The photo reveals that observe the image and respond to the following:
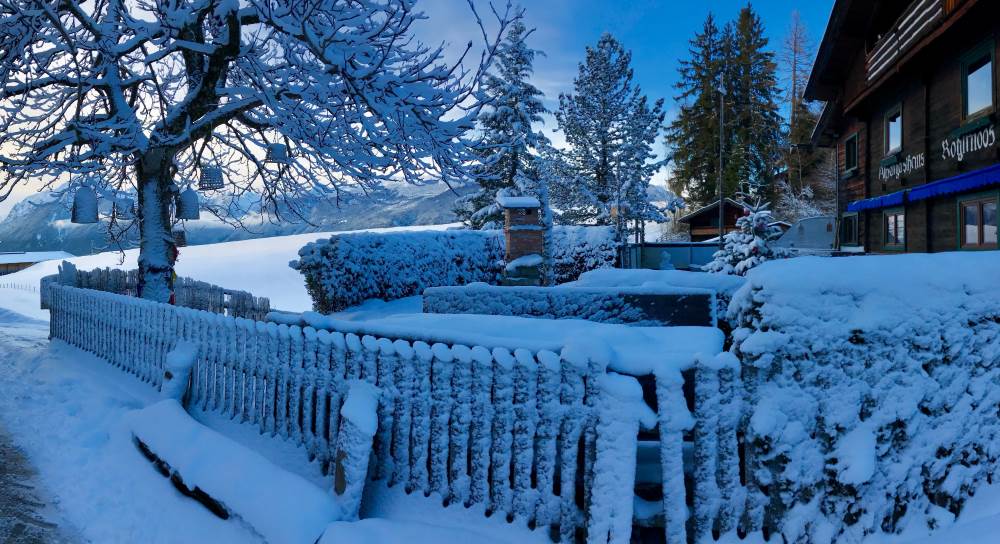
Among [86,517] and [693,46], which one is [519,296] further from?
[693,46]

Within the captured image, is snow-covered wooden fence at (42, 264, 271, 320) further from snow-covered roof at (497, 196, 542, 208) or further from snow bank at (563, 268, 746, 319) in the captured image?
snow bank at (563, 268, 746, 319)

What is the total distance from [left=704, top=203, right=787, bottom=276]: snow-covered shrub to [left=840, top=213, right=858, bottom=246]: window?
15.8 feet

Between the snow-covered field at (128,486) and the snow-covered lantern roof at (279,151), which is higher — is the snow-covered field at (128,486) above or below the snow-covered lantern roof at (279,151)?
below

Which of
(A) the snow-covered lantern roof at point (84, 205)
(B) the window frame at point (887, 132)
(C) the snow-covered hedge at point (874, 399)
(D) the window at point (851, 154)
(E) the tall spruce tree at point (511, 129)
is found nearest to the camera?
(C) the snow-covered hedge at point (874, 399)

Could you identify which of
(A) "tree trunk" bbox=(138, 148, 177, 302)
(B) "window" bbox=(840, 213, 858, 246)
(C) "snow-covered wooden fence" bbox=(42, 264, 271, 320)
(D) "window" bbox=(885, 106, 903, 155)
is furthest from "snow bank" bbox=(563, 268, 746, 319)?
(B) "window" bbox=(840, 213, 858, 246)

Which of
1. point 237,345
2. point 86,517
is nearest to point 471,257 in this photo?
point 237,345

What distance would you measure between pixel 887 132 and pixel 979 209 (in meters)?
5.46

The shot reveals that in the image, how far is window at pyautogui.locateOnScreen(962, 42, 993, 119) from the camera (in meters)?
10.6

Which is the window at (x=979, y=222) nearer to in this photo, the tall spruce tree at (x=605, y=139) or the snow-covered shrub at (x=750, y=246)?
the snow-covered shrub at (x=750, y=246)

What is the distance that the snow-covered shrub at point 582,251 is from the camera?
1830 cm

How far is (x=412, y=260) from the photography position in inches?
588

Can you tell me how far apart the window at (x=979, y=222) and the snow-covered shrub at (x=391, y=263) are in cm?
1166

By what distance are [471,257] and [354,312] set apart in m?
5.18

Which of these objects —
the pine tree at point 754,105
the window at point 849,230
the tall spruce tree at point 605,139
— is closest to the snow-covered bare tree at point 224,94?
the window at point 849,230
